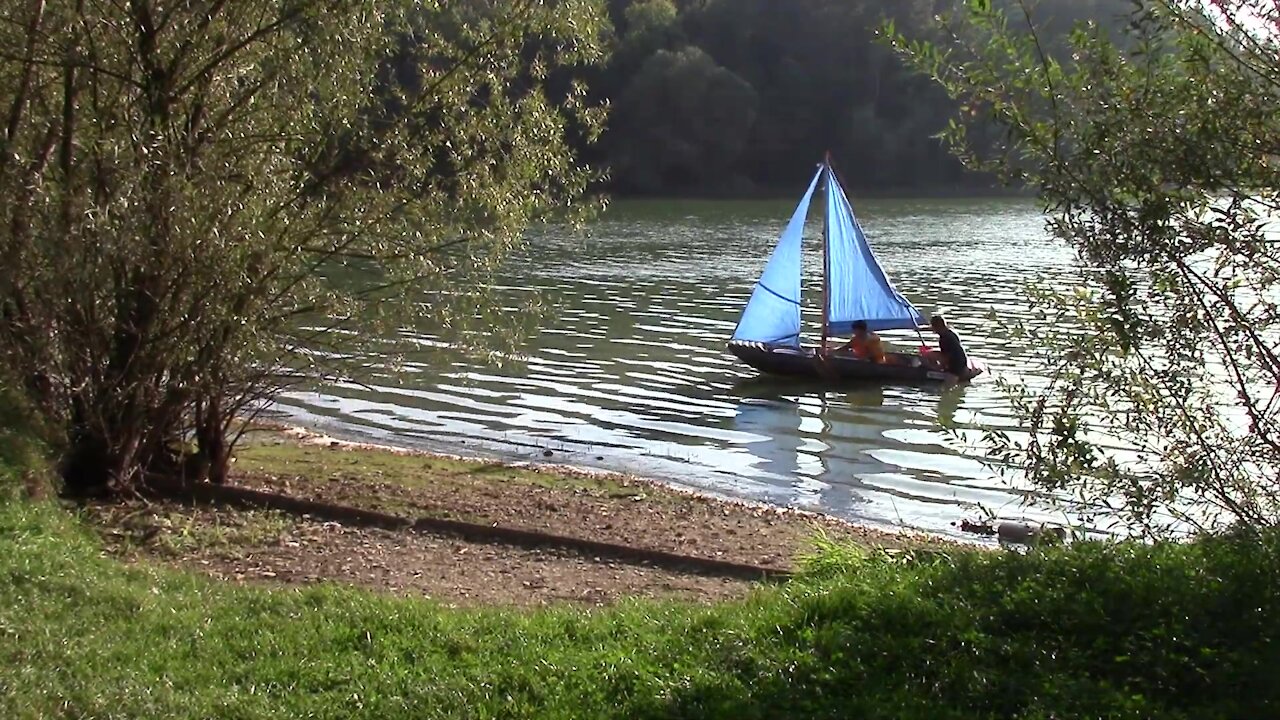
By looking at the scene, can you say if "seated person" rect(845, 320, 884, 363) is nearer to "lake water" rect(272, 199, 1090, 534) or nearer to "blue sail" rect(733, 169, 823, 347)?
"lake water" rect(272, 199, 1090, 534)

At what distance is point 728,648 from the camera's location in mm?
5465

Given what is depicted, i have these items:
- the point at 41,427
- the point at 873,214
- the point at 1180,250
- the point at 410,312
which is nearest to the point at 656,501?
the point at 410,312

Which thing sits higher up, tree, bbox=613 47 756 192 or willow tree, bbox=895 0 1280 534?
tree, bbox=613 47 756 192

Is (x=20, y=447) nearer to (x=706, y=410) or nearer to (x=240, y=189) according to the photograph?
(x=240, y=189)

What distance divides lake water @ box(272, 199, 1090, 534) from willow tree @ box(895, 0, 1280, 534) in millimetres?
745

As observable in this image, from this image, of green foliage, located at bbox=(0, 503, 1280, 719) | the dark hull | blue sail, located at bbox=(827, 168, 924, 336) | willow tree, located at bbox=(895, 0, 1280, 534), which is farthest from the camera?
blue sail, located at bbox=(827, 168, 924, 336)

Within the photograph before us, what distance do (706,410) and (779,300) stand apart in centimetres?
438

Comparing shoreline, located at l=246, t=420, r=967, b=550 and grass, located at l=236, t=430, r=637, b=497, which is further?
grass, located at l=236, t=430, r=637, b=497

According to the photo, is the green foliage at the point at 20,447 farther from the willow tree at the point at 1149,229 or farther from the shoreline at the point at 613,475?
the willow tree at the point at 1149,229

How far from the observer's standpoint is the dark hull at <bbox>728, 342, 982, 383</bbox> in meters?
20.0

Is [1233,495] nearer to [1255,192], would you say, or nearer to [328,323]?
[1255,192]

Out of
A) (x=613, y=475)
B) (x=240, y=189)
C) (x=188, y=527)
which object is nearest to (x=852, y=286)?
(x=613, y=475)

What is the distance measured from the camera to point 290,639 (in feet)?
19.6

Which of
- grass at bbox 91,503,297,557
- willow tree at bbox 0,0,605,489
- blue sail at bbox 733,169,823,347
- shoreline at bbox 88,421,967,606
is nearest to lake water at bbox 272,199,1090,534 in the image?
blue sail at bbox 733,169,823,347
